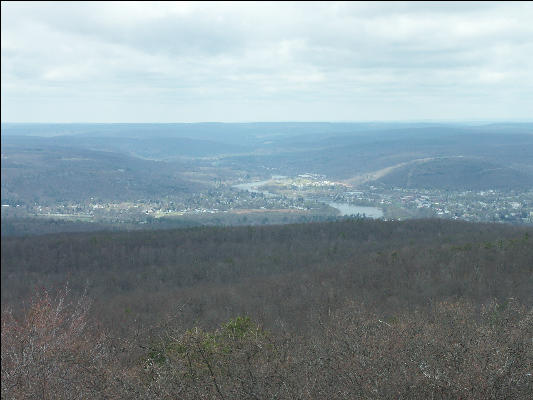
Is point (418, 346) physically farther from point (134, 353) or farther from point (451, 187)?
point (451, 187)

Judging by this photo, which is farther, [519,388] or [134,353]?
[134,353]

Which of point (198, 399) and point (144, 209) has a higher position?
point (198, 399)

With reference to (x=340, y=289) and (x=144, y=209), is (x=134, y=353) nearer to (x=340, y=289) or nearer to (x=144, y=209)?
(x=340, y=289)

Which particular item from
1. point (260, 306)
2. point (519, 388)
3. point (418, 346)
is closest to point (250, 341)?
point (418, 346)

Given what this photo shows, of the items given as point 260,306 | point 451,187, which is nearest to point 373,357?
point 260,306

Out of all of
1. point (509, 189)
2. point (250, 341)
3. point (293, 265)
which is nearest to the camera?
point (250, 341)

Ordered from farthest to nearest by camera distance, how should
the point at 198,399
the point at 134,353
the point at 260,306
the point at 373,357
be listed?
1. the point at 260,306
2. the point at 134,353
3. the point at 373,357
4. the point at 198,399
